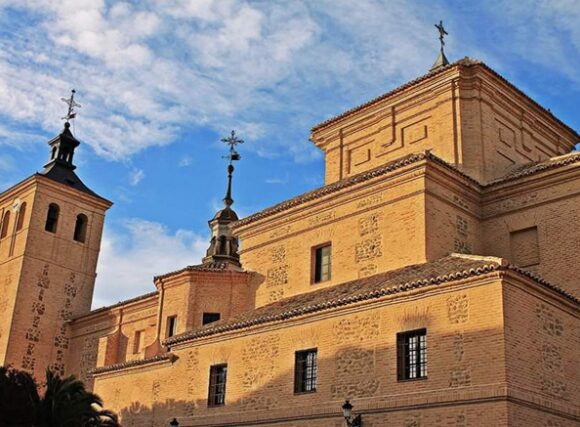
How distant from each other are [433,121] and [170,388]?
9481mm

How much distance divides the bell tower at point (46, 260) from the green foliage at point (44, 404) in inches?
562

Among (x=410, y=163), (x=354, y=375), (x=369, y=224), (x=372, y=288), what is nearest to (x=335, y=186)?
(x=369, y=224)

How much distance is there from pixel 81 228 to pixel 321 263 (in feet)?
60.8

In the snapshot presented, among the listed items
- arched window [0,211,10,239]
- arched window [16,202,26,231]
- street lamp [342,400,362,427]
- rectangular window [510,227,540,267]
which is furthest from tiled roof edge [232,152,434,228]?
arched window [0,211,10,239]

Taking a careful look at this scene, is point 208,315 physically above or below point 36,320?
below

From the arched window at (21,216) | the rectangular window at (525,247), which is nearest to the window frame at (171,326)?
the rectangular window at (525,247)

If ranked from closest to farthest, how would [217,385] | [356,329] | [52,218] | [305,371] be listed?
[356,329] < [305,371] < [217,385] < [52,218]

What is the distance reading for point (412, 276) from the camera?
44.4 feet

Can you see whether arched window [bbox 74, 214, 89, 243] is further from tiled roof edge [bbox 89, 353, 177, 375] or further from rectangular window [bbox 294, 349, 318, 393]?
rectangular window [bbox 294, 349, 318, 393]

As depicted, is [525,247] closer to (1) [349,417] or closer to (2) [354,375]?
(2) [354,375]

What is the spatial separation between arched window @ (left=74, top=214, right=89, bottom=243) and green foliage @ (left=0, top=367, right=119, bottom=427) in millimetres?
17582

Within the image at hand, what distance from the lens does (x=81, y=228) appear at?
33156mm

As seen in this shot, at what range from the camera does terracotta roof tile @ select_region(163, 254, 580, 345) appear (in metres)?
12.2

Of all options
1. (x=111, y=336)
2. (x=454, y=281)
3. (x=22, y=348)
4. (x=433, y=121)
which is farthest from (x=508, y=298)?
(x=22, y=348)
